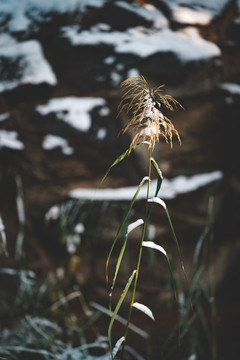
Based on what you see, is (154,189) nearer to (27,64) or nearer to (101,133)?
(101,133)

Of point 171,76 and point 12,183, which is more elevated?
point 171,76

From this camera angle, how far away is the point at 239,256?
1.23 meters

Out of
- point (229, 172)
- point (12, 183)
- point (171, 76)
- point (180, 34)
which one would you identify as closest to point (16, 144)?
point (12, 183)

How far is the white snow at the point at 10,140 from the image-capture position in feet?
3.47

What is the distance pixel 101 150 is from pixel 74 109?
0.58 feet

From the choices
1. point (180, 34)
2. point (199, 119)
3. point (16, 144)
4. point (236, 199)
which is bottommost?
point (236, 199)

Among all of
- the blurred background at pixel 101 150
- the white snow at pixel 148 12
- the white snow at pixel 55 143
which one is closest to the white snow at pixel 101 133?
the blurred background at pixel 101 150

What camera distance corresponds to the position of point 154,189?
111 centimetres

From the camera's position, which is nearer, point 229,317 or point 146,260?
point 229,317

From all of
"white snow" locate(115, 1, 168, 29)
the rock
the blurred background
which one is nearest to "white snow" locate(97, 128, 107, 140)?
the blurred background

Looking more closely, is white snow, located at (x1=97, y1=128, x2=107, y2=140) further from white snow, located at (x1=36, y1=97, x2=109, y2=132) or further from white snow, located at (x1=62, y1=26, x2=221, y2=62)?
white snow, located at (x1=62, y1=26, x2=221, y2=62)

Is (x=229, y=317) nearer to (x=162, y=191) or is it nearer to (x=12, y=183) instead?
(x=162, y=191)

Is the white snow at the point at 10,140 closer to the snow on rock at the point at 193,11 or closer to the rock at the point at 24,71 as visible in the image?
the rock at the point at 24,71

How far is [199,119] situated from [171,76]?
0.20m
